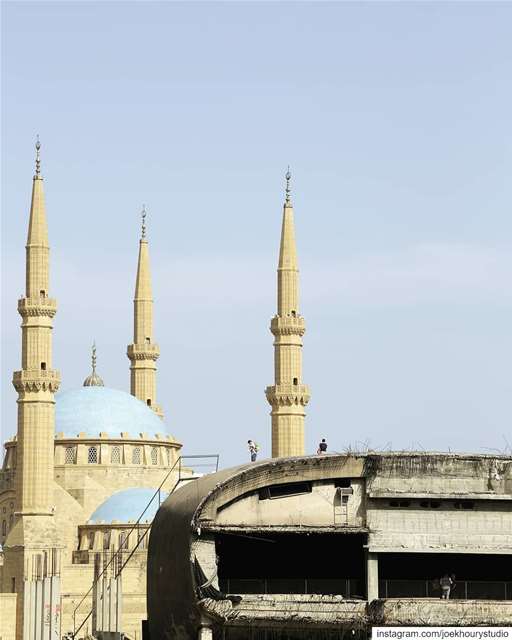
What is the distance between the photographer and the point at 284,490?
41.8 m

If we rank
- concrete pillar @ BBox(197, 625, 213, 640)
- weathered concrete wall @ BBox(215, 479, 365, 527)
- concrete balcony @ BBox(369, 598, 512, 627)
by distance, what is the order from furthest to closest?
weathered concrete wall @ BBox(215, 479, 365, 527)
concrete pillar @ BBox(197, 625, 213, 640)
concrete balcony @ BBox(369, 598, 512, 627)

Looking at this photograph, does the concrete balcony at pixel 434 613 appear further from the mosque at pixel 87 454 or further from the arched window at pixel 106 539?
the arched window at pixel 106 539

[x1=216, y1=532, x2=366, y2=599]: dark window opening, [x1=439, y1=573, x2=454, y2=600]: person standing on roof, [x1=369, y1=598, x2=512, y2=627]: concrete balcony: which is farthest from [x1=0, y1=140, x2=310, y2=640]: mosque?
[x1=369, y1=598, x2=512, y2=627]: concrete balcony

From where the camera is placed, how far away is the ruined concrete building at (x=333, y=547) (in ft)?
132

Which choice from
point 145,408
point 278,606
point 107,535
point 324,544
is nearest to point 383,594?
point 324,544

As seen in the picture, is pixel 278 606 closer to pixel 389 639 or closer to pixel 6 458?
pixel 389 639

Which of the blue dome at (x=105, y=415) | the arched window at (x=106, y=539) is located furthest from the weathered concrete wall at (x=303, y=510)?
the blue dome at (x=105, y=415)

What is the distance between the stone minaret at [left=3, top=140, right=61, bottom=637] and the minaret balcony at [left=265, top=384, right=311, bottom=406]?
11395 mm

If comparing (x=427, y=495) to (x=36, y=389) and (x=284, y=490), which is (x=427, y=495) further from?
(x=36, y=389)

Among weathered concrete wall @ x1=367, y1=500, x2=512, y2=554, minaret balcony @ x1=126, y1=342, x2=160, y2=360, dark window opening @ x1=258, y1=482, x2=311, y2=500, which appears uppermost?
minaret balcony @ x1=126, y1=342, x2=160, y2=360

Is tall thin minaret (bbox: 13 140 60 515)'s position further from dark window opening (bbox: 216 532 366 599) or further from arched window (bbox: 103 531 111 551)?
dark window opening (bbox: 216 532 366 599)

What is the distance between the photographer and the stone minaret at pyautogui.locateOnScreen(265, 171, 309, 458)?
88312mm

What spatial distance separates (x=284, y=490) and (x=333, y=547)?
3587mm

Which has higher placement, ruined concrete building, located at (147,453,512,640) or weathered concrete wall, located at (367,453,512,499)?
weathered concrete wall, located at (367,453,512,499)
